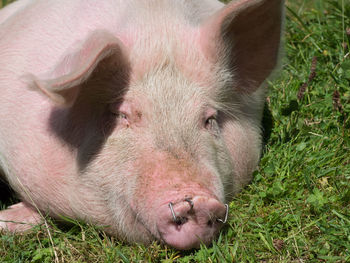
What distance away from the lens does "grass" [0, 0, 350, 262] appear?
10.6ft

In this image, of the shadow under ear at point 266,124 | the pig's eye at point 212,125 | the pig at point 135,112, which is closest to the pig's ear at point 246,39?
the pig at point 135,112

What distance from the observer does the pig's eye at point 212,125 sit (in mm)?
3434

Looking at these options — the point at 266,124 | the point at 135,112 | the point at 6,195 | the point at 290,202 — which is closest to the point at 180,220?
the point at 135,112

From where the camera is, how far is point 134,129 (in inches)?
127

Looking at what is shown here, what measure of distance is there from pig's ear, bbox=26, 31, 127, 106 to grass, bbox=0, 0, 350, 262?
2.91 ft

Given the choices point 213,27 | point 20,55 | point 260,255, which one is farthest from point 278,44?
point 20,55

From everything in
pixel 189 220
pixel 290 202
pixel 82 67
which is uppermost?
pixel 82 67

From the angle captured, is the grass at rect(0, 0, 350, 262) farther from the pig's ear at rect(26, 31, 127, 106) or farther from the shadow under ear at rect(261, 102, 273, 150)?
the pig's ear at rect(26, 31, 127, 106)

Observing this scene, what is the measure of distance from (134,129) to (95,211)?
55 centimetres

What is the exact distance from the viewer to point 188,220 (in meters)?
2.94

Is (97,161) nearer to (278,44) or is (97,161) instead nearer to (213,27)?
(213,27)

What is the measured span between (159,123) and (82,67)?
53 cm

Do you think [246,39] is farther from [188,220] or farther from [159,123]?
[188,220]

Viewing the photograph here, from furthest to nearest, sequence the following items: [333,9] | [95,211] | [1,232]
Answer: [333,9]
[1,232]
[95,211]
